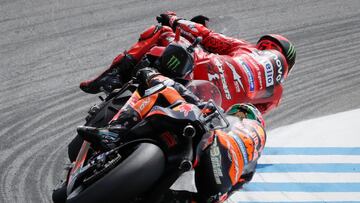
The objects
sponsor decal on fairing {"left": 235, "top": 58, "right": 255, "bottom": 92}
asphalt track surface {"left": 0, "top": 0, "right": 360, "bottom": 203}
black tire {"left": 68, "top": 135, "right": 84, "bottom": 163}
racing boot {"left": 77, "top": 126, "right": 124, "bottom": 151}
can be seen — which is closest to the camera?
racing boot {"left": 77, "top": 126, "right": 124, "bottom": 151}

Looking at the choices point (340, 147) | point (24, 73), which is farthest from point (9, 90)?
point (340, 147)

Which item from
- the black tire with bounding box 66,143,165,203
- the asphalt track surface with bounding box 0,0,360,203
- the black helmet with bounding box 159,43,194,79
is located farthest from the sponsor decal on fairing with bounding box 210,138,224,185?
the asphalt track surface with bounding box 0,0,360,203

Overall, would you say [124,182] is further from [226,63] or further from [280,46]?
[280,46]

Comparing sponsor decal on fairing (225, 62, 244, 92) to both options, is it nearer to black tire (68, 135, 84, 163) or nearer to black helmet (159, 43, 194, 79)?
black helmet (159, 43, 194, 79)

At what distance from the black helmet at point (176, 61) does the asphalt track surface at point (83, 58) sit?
1.74 m

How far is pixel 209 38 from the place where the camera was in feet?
21.7

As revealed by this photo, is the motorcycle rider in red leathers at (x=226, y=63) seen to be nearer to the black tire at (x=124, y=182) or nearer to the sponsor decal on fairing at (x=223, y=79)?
the sponsor decal on fairing at (x=223, y=79)

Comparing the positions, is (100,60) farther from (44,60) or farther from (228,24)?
(228,24)

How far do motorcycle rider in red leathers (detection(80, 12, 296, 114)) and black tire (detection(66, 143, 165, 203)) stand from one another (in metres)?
2.15

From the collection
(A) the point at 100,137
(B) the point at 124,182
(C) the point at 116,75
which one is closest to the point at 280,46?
(C) the point at 116,75

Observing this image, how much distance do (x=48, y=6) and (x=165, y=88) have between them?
6124 mm

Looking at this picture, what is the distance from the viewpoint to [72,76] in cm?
866

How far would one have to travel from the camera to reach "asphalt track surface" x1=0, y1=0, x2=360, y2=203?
6.95 meters

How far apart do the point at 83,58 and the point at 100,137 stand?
4815mm
